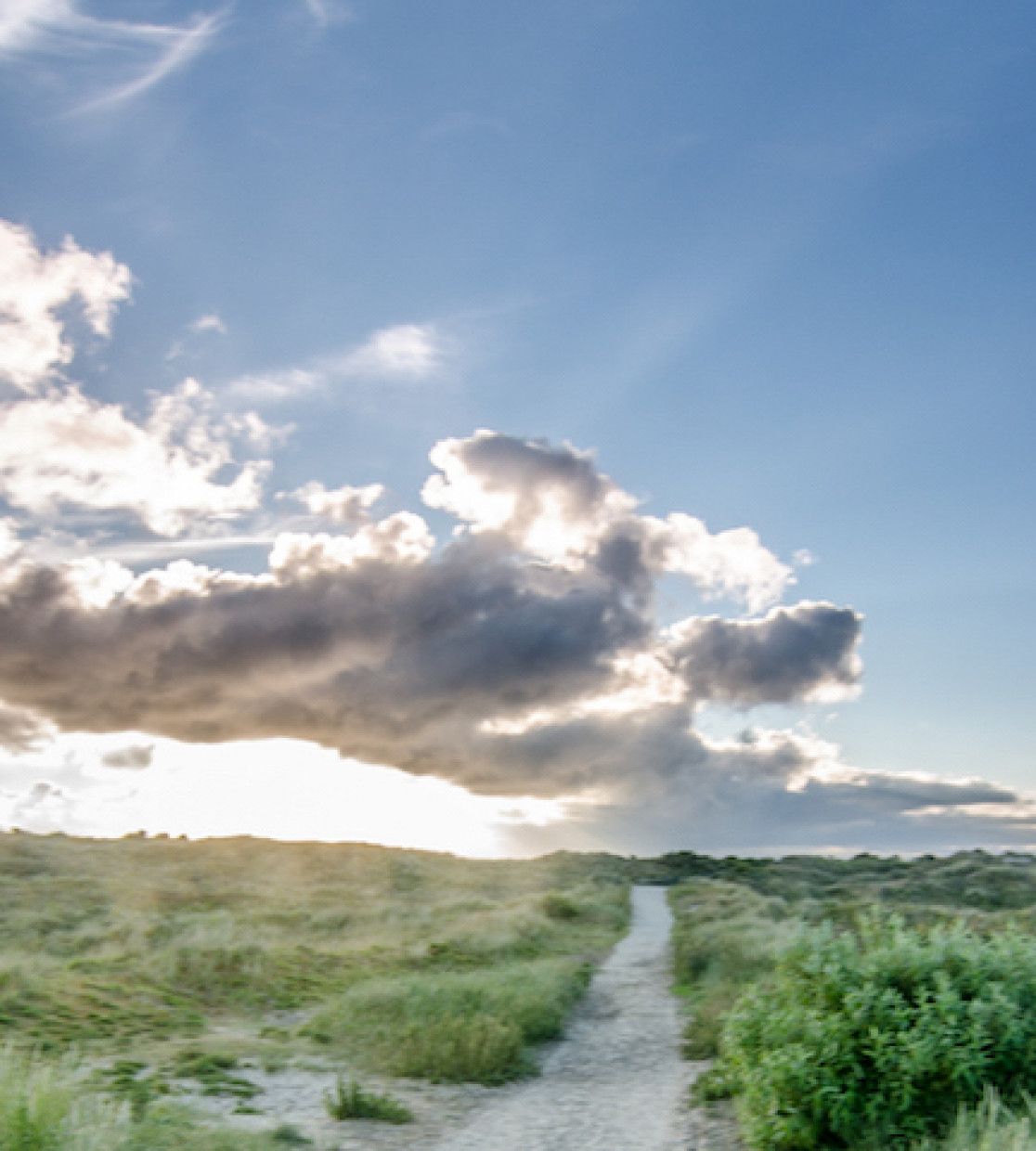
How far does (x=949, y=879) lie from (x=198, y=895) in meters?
43.3

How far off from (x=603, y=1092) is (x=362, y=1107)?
3.33 meters

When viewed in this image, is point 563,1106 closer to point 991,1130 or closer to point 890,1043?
point 890,1043

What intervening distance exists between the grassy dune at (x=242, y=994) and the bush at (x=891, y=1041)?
14.7 ft

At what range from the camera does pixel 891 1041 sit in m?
8.66

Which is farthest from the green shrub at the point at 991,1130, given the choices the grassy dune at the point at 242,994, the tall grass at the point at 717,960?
the grassy dune at the point at 242,994

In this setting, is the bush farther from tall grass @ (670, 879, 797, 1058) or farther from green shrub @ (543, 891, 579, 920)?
green shrub @ (543, 891, 579, 920)

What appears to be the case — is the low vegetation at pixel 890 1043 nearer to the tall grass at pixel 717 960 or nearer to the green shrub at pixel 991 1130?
the green shrub at pixel 991 1130

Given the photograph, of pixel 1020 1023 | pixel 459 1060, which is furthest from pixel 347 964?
pixel 1020 1023

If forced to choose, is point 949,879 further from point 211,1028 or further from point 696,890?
point 211,1028

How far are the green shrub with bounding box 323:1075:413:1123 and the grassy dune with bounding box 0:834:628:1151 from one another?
→ 43.6 inches

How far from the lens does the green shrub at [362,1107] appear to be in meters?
11.1

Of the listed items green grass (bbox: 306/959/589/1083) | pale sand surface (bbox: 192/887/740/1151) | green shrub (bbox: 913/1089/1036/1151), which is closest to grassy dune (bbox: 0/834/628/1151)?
green grass (bbox: 306/959/589/1083)

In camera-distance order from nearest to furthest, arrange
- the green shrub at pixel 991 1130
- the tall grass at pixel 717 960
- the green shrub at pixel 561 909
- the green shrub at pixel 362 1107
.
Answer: the green shrub at pixel 991 1130 → the green shrub at pixel 362 1107 → the tall grass at pixel 717 960 → the green shrub at pixel 561 909

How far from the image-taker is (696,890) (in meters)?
55.3
